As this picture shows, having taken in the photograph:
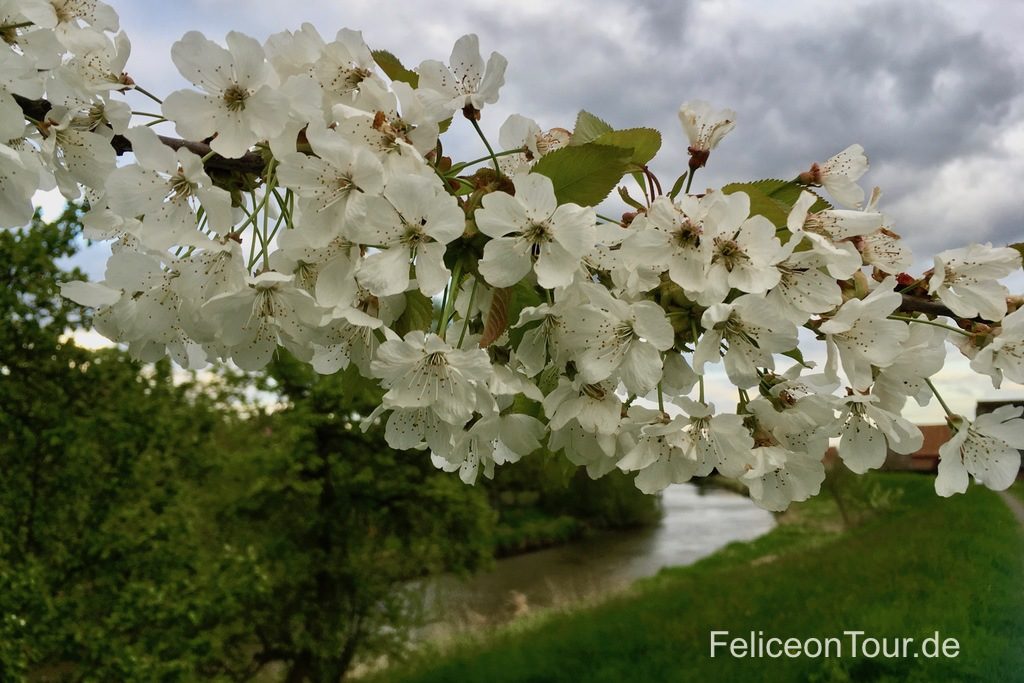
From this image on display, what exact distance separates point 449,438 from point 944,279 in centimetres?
69

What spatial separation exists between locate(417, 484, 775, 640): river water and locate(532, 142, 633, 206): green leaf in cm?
993

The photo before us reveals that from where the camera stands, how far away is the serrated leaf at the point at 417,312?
1.01m

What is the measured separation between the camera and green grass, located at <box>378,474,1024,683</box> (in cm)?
697

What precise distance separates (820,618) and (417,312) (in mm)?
8810

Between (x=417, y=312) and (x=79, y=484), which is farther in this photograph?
(x=79, y=484)

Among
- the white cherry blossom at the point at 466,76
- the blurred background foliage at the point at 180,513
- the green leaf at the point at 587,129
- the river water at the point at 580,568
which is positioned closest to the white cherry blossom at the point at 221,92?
the white cherry blossom at the point at 466,76

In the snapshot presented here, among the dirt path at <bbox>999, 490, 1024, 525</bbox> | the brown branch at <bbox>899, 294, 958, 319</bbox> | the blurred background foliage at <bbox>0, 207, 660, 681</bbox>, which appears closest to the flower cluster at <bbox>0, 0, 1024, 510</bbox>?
the brown branch at <bbox>899, 294, 958, 319</bbox>

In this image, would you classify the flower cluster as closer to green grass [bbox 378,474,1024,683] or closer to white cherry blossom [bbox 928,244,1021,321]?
white cherry blossom [bbox 928,244,1021,321]

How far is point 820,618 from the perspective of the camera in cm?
849

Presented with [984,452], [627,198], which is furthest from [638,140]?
[984,452]

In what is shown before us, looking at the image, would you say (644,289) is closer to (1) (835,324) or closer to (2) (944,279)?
(1) (835,324)

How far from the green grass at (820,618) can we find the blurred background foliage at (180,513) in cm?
178

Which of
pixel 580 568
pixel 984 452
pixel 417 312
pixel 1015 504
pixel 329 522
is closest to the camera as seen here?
pixel 417 312

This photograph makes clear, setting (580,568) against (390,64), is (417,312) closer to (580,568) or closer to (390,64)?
(390,64)
